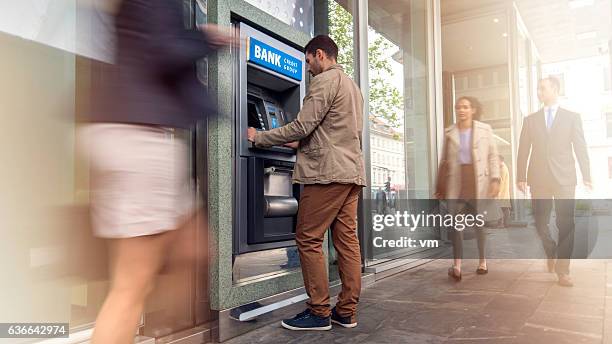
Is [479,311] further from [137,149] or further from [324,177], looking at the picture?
[137,149]

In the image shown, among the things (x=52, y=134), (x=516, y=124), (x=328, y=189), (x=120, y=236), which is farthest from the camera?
(x=516, y=124)

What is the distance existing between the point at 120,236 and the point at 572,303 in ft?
11.5

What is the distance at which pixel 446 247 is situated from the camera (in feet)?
22.0

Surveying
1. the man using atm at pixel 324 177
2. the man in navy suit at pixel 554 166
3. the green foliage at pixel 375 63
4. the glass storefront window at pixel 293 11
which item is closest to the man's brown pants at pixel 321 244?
the man using atm at pixel 324 177

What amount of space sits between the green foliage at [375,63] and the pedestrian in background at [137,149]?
10.9 ft

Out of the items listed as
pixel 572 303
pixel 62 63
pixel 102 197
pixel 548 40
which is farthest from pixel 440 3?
pixel 102 197

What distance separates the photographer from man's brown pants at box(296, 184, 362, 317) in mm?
2836

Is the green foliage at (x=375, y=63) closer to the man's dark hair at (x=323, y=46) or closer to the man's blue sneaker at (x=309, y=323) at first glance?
the man's dark hair at (x=323, y=46)

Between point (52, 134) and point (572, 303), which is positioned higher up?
point (52, 134)

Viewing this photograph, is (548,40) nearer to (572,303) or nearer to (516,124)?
(516,124)

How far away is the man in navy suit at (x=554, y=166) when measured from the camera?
14.6 ft

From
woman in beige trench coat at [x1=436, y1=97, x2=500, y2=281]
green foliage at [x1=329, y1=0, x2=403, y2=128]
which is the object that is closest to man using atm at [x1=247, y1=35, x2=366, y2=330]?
green foliage at [x1=329, y1=0, x2=403, y2=128]

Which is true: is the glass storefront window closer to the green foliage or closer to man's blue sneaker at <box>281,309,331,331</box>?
the green foliage

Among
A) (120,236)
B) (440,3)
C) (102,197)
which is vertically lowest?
(120,236)
